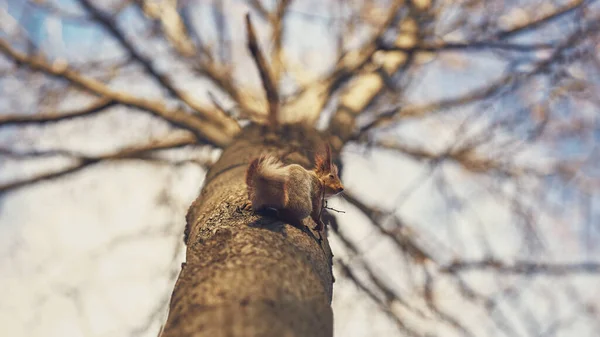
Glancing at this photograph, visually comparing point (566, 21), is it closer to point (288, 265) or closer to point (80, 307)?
point (288, 265)

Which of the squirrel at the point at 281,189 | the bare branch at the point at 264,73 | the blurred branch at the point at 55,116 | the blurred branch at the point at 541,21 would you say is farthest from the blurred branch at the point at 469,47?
the blurred branch at the point at 55,116

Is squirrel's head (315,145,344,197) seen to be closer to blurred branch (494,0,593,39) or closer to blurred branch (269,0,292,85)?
blurred branch (269,0,292,85)

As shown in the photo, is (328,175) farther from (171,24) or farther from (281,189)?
(171,24)

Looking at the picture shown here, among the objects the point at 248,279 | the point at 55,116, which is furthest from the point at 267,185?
the point at 55,116

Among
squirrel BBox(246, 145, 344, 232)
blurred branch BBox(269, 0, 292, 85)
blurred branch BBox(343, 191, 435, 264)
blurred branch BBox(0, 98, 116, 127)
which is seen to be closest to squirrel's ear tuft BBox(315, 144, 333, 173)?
squirrel BBox(246, 145, 344, 232)

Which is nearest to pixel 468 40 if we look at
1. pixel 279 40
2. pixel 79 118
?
pixel 279 40

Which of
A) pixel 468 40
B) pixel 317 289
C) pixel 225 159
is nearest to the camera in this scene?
pixel 317 289

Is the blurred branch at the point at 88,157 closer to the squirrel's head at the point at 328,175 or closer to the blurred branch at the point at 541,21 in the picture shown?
the squirrel's head at the point at 328,175
